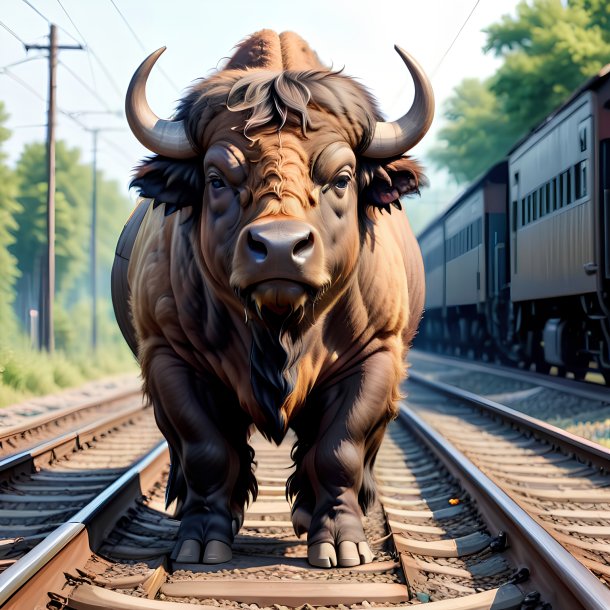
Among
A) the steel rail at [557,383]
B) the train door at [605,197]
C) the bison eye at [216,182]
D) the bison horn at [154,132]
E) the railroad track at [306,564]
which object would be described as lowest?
the railroad track at [306,564]

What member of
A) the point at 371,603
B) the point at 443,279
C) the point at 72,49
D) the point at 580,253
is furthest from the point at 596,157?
the point at 443,279

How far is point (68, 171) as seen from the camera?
68.2 m

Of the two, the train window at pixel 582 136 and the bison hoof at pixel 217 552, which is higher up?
the train window at pixel 582 136

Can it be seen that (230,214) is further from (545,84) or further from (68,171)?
(68,171)

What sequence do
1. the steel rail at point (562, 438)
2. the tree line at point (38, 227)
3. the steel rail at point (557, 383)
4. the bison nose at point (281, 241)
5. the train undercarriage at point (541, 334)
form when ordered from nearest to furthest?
the bison nose at point (281, 241), the steel rail at point (562, 438), the steel rail at point (557, 383), the train undercarriage at point (541, 334), the tree line at point (38, 227)

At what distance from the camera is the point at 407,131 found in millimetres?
4832

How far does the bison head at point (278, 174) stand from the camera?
4.11 metres

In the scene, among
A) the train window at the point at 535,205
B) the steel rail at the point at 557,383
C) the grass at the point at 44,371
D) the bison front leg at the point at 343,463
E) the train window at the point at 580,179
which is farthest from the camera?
the train window at the point at 535,205

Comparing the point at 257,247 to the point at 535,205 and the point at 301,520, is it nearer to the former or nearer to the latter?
the point at 301,520

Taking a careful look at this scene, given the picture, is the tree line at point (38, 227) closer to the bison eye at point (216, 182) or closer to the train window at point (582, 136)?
the train window at point (582, 136)

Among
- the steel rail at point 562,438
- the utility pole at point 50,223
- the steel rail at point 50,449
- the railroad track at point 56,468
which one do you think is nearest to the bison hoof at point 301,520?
the railroad track at point 56,468

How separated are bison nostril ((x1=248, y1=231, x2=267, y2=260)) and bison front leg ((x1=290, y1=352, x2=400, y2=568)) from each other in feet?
3.96

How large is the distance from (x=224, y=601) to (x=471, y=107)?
174ft

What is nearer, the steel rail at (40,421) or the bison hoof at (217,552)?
the bison hoof at (217,552)
